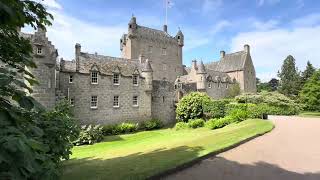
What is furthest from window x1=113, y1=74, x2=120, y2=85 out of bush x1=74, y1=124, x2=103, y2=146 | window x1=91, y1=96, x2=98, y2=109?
bush x1=74, y1=124, x2=103, y2=146

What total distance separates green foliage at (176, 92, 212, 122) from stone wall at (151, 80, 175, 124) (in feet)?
9.15

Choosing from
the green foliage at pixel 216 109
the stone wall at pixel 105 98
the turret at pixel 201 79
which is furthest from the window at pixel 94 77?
the turret at pixel 201 79

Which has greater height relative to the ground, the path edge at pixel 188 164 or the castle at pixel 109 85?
the castle at pixel 109 85

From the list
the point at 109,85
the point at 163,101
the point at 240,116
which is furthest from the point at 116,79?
the point at 240,116

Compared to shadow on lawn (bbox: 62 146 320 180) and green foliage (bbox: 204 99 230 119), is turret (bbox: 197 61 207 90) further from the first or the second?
shadow on lawn (bbox: 62 146 320 180)

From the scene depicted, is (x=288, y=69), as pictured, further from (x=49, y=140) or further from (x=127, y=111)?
(x=49, y=140)

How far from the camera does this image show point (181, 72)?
184ft

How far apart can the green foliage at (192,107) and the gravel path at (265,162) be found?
1777 centimetres

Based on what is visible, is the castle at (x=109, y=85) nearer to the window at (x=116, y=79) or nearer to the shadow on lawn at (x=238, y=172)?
the window at (x=116, y=79)

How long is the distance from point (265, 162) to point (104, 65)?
2383cm

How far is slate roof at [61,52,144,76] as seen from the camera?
3000 centimetres

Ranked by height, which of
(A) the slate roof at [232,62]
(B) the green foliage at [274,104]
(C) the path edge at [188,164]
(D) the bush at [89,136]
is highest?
(A) the slate roof at [232,62]

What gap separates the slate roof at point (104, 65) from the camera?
29997 mm

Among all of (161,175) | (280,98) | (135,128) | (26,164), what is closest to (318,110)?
(280,98)
